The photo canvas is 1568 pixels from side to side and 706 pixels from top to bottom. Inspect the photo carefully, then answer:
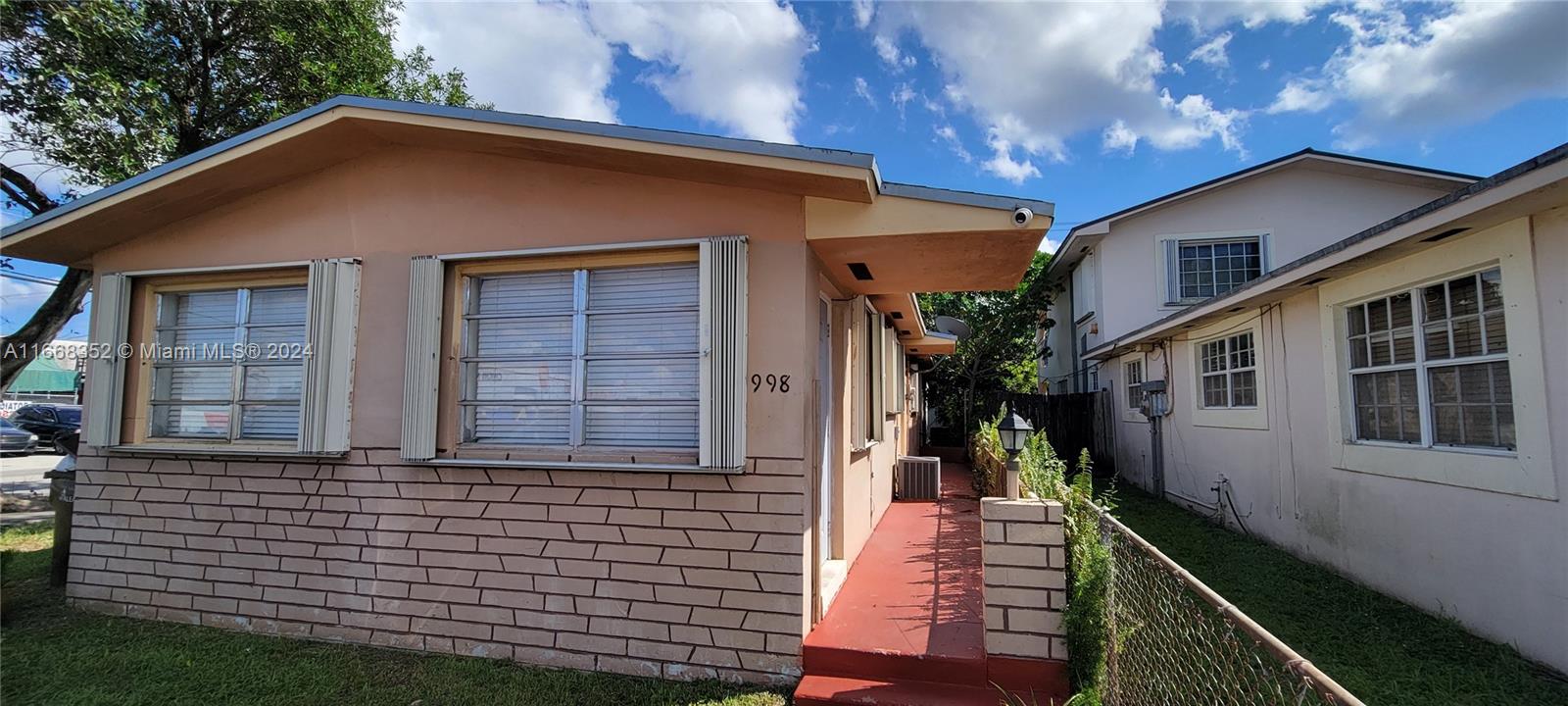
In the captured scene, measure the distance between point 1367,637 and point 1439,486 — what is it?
4.26ft

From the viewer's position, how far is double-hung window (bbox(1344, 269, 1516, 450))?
13.8 feet

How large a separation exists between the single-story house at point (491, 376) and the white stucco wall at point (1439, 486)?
9.84ft

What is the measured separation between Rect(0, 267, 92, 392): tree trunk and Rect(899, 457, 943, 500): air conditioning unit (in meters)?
10.2

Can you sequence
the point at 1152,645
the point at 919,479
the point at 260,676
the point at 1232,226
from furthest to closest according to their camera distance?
1. the point at 1232,226
2. the point at 919,479
3. the point at 260,676
4. the point at 1152,645

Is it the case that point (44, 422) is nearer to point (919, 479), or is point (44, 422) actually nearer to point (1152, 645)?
point (919, 479)

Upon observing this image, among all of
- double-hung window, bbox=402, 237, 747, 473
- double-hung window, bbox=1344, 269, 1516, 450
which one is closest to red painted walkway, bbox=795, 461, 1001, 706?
double-hung window, bbox=402, 237, 747, 473

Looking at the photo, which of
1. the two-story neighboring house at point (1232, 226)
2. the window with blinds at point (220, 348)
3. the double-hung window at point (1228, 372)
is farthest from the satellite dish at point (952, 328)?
the window with blinds at point (220, 348)

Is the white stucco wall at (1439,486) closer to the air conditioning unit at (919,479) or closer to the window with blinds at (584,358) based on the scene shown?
the air conditioning unit at (919,479)

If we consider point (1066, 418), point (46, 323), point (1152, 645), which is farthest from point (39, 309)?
point (1066, 418)

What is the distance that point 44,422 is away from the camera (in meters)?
19.2

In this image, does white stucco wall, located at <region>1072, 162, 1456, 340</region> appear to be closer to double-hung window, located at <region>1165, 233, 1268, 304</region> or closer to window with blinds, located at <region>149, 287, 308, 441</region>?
double-hung window, located at <region>1165, 233, 1268, 304</region>

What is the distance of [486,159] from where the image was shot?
14.2ft

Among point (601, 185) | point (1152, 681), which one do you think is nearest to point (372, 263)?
point (601, 185)

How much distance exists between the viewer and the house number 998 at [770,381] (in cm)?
377
